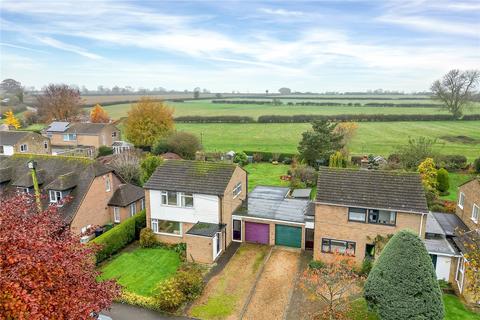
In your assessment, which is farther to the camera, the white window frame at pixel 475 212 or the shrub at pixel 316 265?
the white window frame at pixel 475 212

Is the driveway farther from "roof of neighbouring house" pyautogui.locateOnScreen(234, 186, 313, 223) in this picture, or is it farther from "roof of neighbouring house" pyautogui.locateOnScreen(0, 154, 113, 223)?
"roof of neighbouring house" pyautogui.locateOnScreen(0, 154, 113, 223)

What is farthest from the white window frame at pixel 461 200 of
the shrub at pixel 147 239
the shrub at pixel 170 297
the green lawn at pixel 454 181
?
the shrub at pixel 147 239

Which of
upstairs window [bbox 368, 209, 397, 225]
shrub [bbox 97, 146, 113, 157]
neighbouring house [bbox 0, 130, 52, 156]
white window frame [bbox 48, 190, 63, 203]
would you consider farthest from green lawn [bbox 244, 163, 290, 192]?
neighbouring house [bbox 0, 130, 52, 156]

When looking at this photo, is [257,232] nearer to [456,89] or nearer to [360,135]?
[360,135]

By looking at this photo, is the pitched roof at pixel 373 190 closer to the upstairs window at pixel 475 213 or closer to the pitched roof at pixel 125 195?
the upstairs window at pixel 475 213

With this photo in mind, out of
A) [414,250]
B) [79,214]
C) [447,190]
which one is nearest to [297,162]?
[447,190]

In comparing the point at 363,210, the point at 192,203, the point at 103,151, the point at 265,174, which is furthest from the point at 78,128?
the point at 363,210
